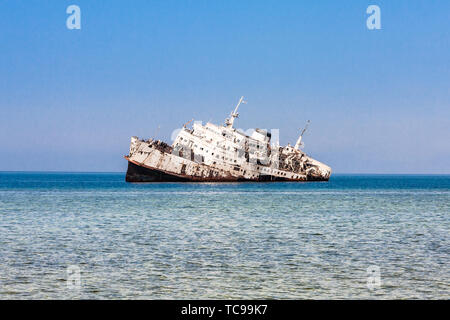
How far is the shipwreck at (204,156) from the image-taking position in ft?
332

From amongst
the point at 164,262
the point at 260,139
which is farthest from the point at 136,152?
the point at 164,262

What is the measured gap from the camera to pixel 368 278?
17.1 metres

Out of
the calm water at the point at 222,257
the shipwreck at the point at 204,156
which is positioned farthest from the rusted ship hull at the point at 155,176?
the calm water at the point at 222,257

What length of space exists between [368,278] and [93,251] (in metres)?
11.1

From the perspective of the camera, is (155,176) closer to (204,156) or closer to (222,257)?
(204,156)

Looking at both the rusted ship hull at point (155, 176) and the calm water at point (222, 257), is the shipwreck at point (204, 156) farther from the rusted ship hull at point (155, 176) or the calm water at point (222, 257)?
the calm water at point (222, 257)

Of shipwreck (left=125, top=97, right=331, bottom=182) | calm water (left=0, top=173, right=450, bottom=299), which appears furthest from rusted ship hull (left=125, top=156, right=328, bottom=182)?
calm water (left=0, top=173, right=450, bottom=299)

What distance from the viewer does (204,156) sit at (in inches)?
4033

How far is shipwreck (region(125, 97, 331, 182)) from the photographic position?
101 m

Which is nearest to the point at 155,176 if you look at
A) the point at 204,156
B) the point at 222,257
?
the point at 204,156

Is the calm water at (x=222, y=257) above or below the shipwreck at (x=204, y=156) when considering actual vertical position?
below

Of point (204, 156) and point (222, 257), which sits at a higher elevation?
point (204, 156)
